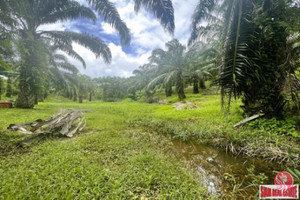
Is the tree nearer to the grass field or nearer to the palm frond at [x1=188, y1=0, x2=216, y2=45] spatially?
the palm frond at [x1=188, y1=0, x2=216, y2=45]

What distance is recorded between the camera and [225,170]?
2406mm

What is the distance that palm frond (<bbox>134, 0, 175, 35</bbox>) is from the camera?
358cm

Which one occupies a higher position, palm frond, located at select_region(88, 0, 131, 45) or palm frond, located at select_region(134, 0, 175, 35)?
palm frond, located at select_region(88, 0, 131, 45)

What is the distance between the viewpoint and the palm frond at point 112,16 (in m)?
4.64

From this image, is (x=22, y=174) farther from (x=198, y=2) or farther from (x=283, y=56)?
(x=283, y=56)

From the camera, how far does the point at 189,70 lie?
1422 cm

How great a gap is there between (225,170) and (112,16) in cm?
589

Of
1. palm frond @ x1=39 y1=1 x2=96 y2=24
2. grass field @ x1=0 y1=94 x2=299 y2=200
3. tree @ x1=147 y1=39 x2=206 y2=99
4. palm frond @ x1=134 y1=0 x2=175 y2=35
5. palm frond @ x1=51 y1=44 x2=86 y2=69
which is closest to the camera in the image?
grass field @ x1=0 y1=94 x2=299 y2=200

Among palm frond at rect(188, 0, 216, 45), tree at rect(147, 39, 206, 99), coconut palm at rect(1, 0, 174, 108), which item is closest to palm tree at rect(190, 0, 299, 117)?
palm frond at rect(188, 0, 216, 45)

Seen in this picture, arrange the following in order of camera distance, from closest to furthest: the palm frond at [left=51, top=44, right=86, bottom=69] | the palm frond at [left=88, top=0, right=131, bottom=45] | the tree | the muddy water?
the muddy water, the palm frond at [left=88, top=0, right=131, bottom=45], the palm frond at [left=51, top=44, right=86, bottom=69], the tree

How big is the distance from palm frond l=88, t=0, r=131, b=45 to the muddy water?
4.78 metres

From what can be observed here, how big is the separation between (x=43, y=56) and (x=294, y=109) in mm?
11556

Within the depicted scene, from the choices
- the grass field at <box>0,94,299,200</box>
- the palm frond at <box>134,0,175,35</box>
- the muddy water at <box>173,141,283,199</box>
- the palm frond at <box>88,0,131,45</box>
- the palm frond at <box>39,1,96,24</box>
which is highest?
the palm frond at <box>39,1,96,24</box>

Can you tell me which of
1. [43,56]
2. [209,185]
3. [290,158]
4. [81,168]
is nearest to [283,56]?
[290,158]
